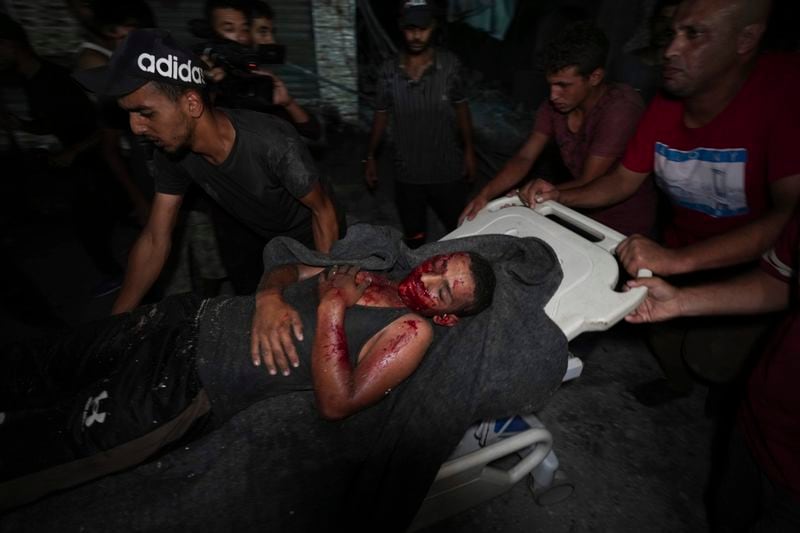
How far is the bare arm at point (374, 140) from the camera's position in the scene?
380 cm

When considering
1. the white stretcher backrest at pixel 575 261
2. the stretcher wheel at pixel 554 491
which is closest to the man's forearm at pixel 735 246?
the white stretcher backrest at pixel 575 261

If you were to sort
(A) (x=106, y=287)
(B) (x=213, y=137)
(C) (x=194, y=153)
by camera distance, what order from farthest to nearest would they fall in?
(A) (x=106, y=287) < (C) (x=194, y=153) < (B) (x=213, y=137)

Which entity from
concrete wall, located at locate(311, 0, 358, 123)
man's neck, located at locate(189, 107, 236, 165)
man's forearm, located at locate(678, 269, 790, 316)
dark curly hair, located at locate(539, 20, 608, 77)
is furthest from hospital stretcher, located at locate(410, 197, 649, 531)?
concrete wall, located at locate(311, 0, 358, 123)

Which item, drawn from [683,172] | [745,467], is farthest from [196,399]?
[683,172]

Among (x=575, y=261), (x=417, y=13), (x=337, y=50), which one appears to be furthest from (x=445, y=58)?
(x=337, y=50)

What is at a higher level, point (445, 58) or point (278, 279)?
point (445, 58)

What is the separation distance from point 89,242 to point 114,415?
2.95 meters

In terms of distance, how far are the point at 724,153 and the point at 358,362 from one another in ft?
6.83

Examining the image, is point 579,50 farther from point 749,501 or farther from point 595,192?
point 749,501

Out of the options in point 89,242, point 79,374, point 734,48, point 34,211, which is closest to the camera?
point 734,48

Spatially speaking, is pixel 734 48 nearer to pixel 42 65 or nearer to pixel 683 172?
A: pixel 683 172

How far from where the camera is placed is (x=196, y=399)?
2018mm

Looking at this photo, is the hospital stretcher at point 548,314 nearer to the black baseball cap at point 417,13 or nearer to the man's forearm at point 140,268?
the black baseball cap at point 417,13

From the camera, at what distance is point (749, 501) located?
72.5 inches
